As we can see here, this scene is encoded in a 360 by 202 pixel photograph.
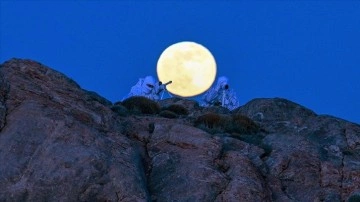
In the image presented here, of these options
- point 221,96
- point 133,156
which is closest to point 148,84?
point 221,96

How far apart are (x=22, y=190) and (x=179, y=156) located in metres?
6.35

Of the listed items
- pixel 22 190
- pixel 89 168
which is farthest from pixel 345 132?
pixel 22 190

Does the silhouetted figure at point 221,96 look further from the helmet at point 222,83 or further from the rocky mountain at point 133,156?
the rocky mountain at point 133,156

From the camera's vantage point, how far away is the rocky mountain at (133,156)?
21.3 metres

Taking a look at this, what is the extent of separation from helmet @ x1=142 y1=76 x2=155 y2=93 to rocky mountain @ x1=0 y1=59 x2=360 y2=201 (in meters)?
25.6

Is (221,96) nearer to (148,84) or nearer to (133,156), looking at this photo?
(148,84)

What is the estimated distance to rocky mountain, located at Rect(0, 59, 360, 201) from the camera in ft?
69.9

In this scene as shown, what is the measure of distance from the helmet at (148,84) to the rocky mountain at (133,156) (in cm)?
2564

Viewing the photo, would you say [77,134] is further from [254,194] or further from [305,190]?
[305,190]

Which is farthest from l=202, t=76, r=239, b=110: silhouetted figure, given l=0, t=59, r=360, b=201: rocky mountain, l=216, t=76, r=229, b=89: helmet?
l=0, t=59, r=360, b=201: rocky mountain

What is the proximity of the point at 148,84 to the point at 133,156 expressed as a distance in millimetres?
33321

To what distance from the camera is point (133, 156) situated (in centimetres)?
2373

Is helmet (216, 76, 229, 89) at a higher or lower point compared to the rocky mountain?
higher

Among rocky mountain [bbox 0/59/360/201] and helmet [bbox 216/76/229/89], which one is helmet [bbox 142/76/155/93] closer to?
helmet [bbox 216/76/229/89]
